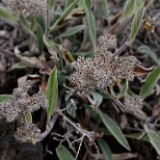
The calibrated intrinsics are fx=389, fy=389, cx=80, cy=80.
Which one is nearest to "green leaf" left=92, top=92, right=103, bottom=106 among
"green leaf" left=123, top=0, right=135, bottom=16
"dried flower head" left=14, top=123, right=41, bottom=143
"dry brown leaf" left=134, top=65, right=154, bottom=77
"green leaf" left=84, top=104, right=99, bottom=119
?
"green leaf" left=84, top=104, right=99, bottom=119

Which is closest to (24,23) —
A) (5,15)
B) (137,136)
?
(5,15)

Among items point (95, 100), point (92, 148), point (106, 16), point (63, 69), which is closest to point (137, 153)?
point (92, 148)

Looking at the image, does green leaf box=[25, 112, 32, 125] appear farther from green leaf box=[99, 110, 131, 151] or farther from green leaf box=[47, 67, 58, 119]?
green leaf box=[99, 110, 131, 151]

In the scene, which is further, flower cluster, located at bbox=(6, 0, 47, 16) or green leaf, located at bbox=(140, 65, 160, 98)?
green leaf, located at bbox=(140, 65, 160, 98)

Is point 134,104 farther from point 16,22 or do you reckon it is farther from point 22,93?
point 16,22

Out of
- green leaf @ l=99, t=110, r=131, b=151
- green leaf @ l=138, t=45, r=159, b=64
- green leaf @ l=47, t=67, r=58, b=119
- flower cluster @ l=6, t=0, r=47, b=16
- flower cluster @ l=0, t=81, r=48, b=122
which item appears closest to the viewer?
flower cluster @ l=0, t=81, r=48, b=122

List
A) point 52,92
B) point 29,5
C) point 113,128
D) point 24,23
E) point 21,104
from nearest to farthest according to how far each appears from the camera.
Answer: point 21,104 < point 52,92 < point 29,5 < point 113,128 < point 24,23

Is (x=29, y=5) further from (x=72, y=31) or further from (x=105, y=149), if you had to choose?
(x=105, y=149)
